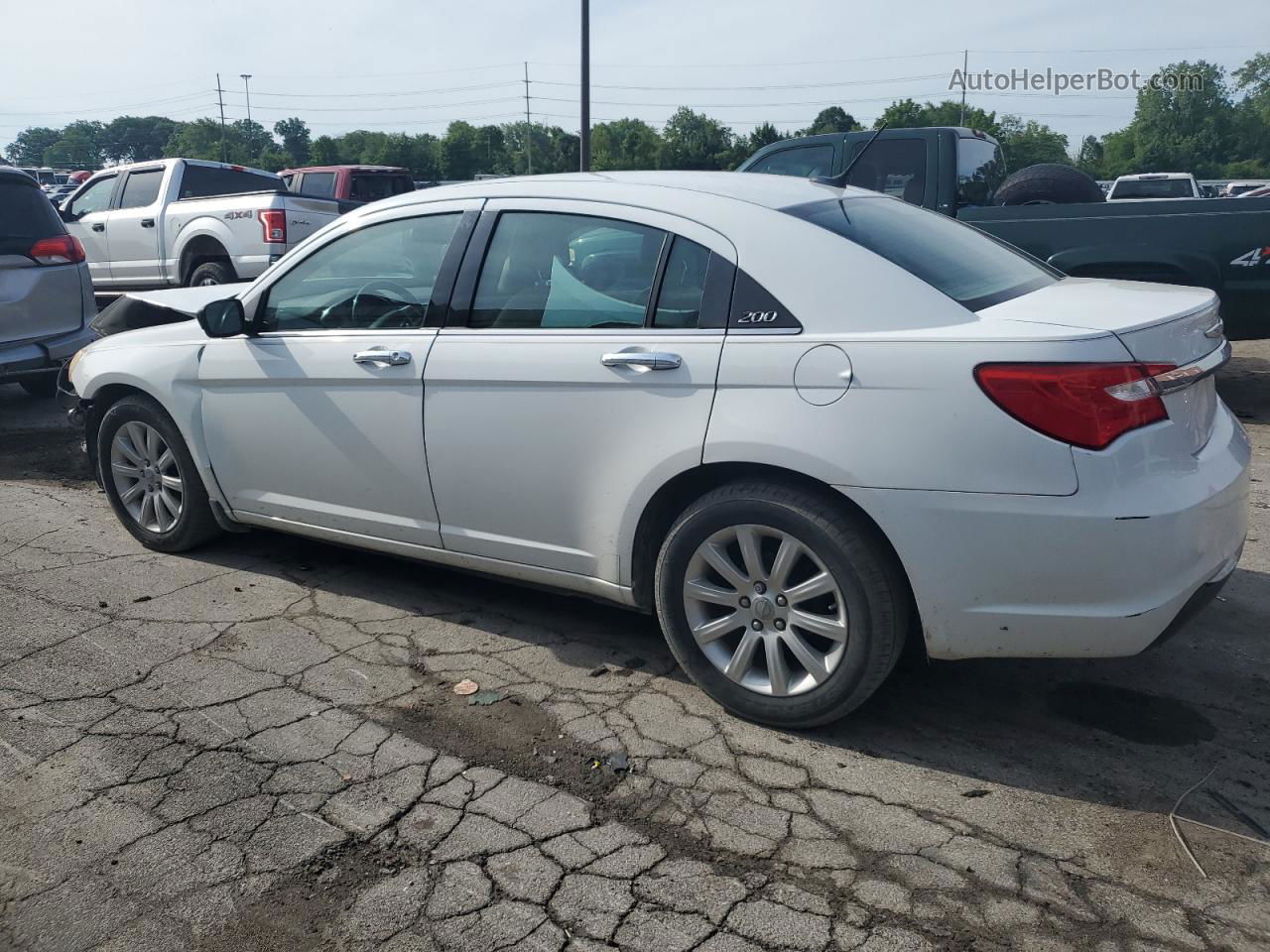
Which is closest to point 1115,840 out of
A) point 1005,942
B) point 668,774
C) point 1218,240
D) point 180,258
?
point 1005,942

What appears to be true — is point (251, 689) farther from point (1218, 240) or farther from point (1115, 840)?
point (1218, 240)

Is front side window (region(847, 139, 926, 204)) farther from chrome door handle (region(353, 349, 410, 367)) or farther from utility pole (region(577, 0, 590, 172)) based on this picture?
utility pole (region(577, 0, 590, 172))

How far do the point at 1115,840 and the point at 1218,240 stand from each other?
19.2 ft

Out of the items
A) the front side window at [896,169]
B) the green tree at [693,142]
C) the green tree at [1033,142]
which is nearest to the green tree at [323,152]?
the green tree at [693,142]

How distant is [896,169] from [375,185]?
32.0ft

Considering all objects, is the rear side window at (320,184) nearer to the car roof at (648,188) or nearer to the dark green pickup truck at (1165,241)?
the dark green pickup truck at (1165,241)

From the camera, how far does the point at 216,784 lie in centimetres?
320

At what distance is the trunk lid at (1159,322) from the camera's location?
303 cm

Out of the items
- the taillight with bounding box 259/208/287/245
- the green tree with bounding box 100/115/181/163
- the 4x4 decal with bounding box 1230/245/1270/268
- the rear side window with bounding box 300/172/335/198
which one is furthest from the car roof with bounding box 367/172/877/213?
the green tree with bounding box 100/115/181/163

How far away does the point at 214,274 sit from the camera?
40.8 ft

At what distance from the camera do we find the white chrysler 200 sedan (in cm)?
296

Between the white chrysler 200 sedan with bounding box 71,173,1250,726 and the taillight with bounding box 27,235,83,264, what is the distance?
14.5ft

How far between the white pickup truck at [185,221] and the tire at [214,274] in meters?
0.01

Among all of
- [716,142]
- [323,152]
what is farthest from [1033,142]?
[323,152]
